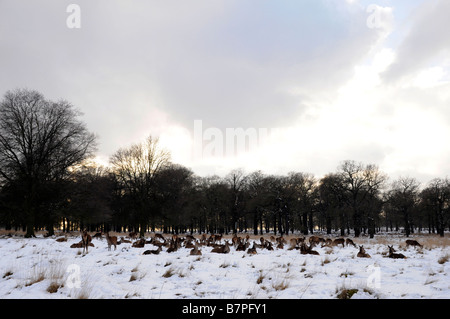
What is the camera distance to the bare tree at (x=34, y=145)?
1805cm

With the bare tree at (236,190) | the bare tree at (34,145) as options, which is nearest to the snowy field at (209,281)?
the bare tree at (34,145)

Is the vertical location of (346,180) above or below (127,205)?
above

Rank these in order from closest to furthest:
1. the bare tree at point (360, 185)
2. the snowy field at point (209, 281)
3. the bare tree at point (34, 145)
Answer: the snowy field at point (209, 281) → the bare tree at point (34, 145) → the bare tree at point (360, 185)

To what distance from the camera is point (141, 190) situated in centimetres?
2494

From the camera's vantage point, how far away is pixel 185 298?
5.11 m

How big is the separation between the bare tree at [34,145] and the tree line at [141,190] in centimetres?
6

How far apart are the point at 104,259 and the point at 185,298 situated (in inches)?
188

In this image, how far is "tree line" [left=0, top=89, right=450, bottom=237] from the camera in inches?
728

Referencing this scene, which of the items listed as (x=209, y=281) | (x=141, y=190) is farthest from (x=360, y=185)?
(x=209, y=281)

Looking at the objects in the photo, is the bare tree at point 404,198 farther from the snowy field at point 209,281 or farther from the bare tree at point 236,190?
the snowy field at point 209,281

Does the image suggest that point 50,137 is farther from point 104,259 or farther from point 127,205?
point 127,205

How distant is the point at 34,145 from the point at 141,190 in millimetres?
9384
